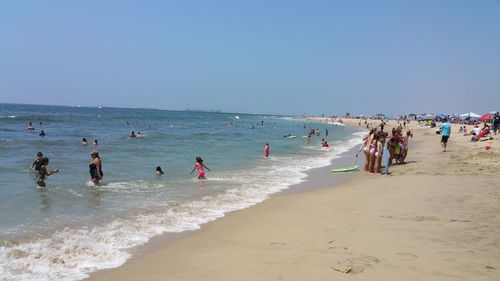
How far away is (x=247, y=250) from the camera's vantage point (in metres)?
5.61

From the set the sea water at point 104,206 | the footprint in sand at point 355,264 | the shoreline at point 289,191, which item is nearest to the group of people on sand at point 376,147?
the shoreline at point 289,191

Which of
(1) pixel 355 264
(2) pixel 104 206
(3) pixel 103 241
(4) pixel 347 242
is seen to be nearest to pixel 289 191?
(2) pixel 104 206

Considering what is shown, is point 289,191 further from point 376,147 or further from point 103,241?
point 103,241

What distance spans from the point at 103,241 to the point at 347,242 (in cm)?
372

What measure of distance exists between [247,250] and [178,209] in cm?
346

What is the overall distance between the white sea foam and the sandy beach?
0.38 m

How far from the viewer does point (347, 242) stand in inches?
225

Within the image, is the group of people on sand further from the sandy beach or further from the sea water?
the sandy beach

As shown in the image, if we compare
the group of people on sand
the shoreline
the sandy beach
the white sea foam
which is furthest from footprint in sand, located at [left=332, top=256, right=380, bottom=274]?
the group of people on sand

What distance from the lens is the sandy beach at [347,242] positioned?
4594 mm

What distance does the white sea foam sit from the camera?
5043mm

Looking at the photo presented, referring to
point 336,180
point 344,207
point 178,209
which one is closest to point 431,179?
point 336,180

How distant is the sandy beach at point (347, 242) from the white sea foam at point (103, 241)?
14.8 inches

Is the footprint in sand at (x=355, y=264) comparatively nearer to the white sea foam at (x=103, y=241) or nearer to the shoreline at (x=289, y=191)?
the shoreline at (x=289, y=191)
